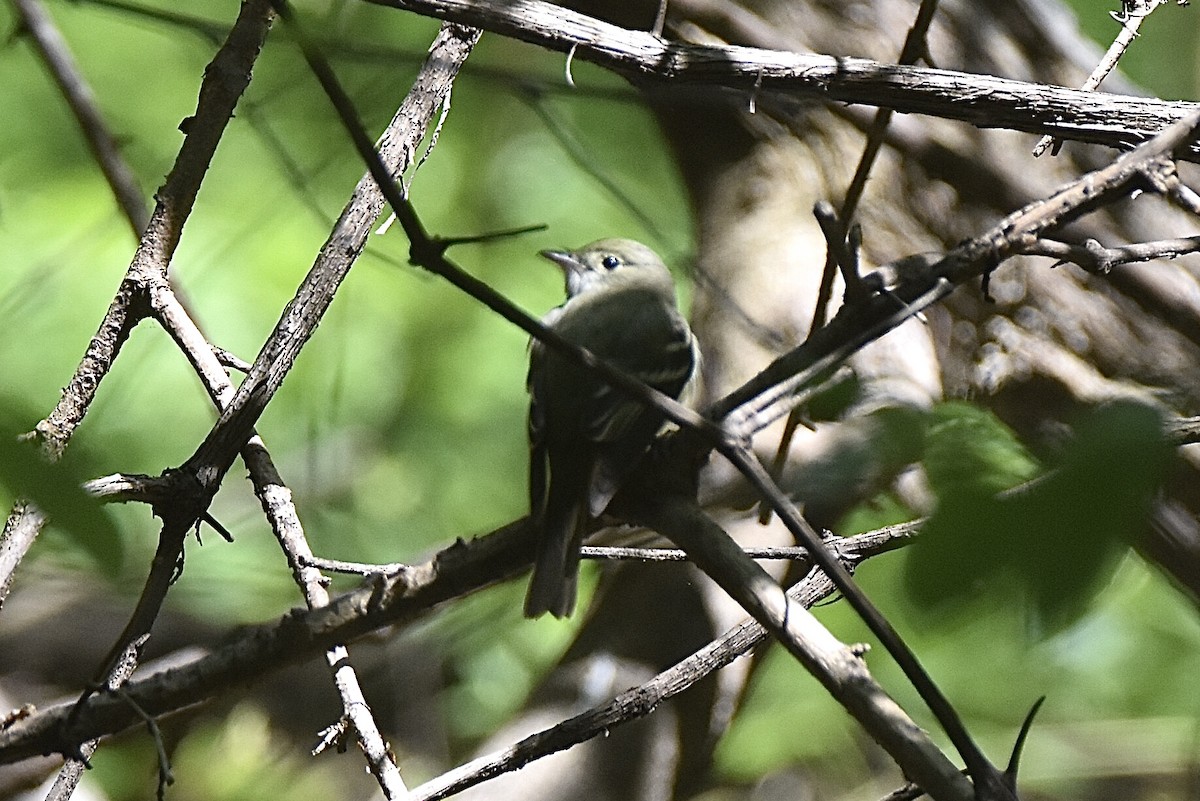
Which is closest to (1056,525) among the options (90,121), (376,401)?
(90,121)

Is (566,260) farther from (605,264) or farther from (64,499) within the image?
(64,499)

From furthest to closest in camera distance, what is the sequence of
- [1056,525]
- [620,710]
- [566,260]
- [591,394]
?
[566,260]
[591,394]
[620,710]
[1056,525]

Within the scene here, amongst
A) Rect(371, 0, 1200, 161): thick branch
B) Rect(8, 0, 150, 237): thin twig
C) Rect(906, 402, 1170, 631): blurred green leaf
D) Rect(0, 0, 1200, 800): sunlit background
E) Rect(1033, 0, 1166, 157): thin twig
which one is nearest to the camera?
Rect(906, 402, 1170, 631): blurred green leaf

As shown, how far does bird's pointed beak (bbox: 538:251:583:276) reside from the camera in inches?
149

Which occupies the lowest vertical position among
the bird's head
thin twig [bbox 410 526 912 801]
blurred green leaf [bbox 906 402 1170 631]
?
blurred green leaf [bbox 906 402 1170 631]

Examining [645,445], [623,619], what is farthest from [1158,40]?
[645,445]

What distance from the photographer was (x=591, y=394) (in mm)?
2584

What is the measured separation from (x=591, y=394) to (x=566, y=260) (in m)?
1.32

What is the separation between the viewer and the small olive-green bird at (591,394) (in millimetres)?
2023

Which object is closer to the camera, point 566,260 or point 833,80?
point 833,80

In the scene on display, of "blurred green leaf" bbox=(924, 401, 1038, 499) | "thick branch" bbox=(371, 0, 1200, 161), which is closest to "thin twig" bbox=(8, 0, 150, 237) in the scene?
"thick branch" bbox=(371, 0, 1200, 161)

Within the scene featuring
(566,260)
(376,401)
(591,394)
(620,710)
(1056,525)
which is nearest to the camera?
(1056,525)

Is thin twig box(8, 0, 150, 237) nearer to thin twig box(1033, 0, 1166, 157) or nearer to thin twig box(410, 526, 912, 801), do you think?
thin twig box(410, 526, 912, 801)

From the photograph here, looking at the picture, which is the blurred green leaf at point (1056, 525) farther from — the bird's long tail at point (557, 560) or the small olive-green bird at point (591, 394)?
the bird's long tail at point (557, 560)
